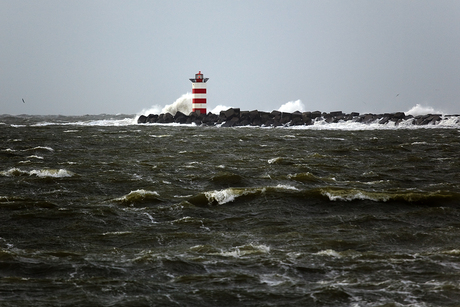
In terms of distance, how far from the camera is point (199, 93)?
55656 millimetres

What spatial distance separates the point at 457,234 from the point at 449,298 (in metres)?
3.91

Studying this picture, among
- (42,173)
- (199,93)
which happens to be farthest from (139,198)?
(199,93)

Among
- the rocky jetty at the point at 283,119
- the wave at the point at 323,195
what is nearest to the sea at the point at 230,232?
the wave at the point at 323,195

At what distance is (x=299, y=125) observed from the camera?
173ft

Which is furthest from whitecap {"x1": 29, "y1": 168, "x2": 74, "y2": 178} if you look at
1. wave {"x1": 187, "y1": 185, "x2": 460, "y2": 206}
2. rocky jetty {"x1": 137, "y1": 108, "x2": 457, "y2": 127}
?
rocky jetty {"x1": 137, "y1": 108, "x2": 457, "y2": 127}

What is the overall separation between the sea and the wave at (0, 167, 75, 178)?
10 centimetres

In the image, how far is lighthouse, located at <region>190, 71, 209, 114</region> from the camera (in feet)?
177

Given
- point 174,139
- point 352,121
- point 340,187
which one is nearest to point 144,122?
point 352,121

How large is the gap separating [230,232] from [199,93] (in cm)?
4447

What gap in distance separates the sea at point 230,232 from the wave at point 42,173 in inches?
3.8

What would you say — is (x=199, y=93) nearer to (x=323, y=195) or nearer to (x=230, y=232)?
(x=323, y=195)

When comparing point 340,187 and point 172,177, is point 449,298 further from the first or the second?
point 172,177

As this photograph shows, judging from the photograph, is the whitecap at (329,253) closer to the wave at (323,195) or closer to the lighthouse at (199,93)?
the wave at (323,195)

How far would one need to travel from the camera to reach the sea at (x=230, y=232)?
27.4ft
